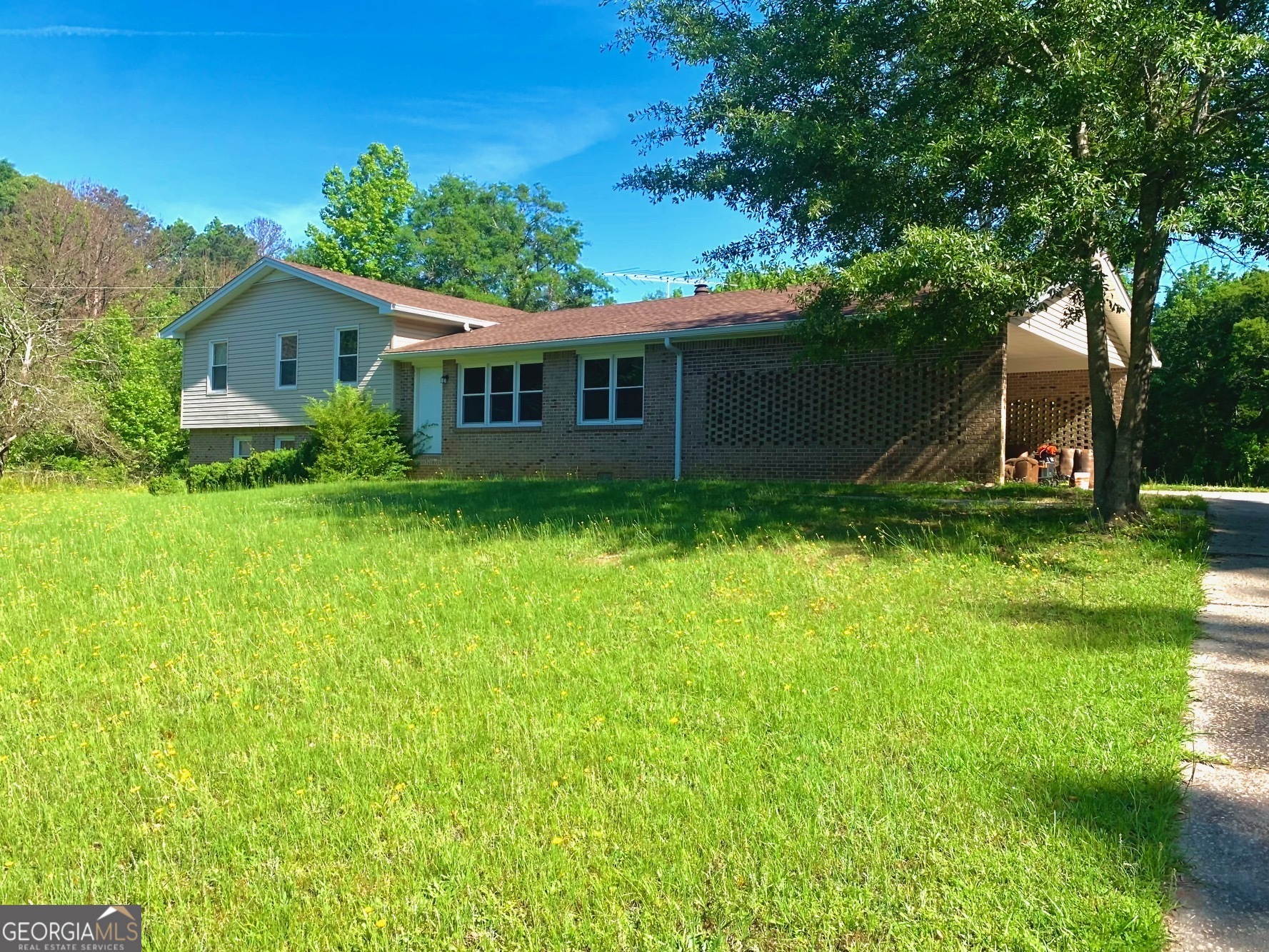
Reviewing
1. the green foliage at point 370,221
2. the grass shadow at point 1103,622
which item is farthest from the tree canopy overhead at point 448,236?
the grass shadow at point 1103,622

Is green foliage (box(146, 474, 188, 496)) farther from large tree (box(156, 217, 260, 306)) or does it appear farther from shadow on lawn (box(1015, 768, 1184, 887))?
large tree (box(156, 217, 260, 306))

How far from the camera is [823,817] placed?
356 cm

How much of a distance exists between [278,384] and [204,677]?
19741mm

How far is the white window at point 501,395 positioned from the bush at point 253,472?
11.8 feet

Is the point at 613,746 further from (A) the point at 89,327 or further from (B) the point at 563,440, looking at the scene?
(A) the point at 89,327

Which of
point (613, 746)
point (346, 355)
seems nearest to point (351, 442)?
point (346, 355)

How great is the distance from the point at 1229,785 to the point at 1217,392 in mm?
23041

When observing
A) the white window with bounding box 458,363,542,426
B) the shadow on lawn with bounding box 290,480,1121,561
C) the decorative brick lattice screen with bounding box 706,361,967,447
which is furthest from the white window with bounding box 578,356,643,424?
the shadow on lawn with bounding box 290,480,1121,561

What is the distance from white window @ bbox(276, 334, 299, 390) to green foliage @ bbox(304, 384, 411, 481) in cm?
339

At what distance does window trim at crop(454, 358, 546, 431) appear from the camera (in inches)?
793

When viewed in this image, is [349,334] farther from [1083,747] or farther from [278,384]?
[1083,747]

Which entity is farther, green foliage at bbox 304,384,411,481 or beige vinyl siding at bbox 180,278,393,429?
beige vinyl siding at bbox 180,278,393,429

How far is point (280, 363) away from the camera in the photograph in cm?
2412

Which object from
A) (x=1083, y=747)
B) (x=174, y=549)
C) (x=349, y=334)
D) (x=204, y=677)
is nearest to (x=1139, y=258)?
(x=1083, y=747)
